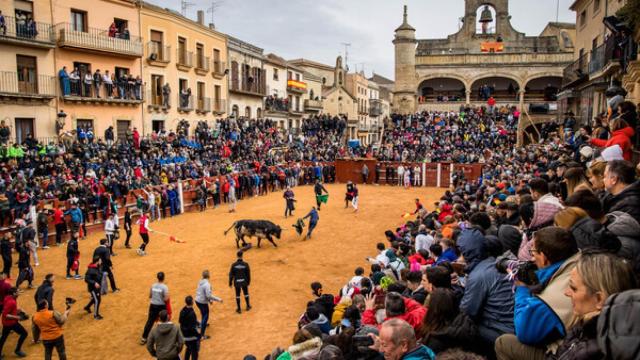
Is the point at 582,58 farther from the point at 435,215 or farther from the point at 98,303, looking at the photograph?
the point at 98,303

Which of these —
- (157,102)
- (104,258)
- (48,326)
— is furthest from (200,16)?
(48,326)

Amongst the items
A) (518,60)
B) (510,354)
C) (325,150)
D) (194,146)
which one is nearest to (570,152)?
(510,354)

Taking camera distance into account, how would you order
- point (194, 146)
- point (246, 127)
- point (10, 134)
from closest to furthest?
1. point (10, 134)
2. point (194, 146)
3. point (246, 127)

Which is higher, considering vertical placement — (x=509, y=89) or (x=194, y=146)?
(x=509, y=89)

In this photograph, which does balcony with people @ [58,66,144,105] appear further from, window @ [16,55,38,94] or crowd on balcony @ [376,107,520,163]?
crowd on balcony @ [376,107,520,163]

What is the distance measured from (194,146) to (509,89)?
32928 millimetres

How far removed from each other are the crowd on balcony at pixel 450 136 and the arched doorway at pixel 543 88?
183 inches

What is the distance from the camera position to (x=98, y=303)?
10922 millimetres

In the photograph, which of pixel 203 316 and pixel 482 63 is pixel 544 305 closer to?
pixel 203 316

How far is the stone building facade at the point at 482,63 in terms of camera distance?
44.3 m

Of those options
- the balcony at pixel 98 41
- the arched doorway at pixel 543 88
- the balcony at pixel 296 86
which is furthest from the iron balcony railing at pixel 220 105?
the arched doorway at pixel 543 88

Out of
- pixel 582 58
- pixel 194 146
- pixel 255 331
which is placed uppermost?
pixel 582 58

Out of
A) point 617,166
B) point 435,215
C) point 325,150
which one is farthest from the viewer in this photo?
point 325,150

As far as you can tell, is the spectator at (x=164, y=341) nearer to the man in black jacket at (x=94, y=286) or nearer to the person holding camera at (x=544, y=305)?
the man in black jacket at (x=94, y=286)
